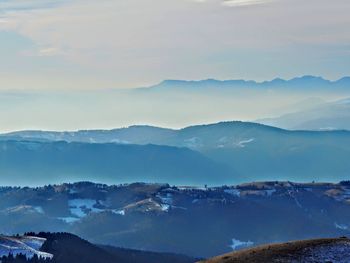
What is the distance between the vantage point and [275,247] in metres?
161

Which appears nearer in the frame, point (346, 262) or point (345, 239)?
point (346, 262)

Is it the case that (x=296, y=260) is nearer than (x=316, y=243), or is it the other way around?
(x=296, y=260)

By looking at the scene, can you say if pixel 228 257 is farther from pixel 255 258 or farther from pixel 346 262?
pixel 346 262

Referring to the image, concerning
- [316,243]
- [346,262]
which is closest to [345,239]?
[316,243]

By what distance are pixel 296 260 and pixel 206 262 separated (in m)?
18.4

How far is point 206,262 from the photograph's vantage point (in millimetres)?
161375

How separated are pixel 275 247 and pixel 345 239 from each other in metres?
15.2

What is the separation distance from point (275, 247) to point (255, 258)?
8402 mm

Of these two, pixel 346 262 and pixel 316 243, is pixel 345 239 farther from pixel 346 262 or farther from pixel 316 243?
pixel 346 262

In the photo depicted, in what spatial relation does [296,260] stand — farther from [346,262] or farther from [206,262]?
[206,262]

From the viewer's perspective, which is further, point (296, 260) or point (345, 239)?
point (345, 239)

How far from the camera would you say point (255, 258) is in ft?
503

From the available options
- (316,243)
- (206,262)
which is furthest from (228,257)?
(316,243)

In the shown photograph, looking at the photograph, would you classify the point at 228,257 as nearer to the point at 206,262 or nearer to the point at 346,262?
the point at 206,262
